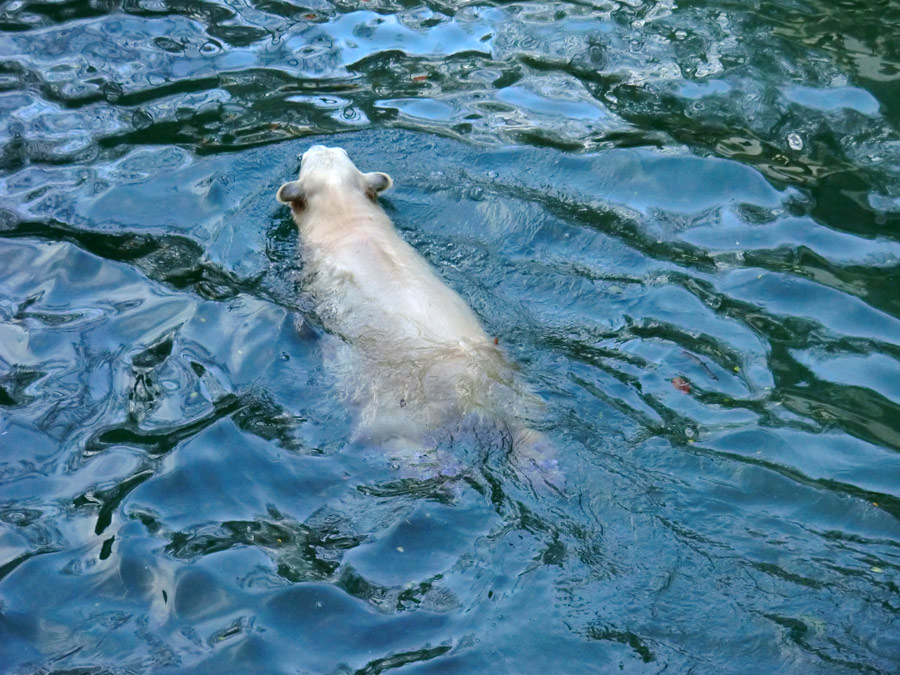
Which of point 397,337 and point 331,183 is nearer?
point 397,337

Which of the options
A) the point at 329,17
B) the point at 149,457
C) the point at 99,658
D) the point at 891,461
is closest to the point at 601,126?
the point at 329,17

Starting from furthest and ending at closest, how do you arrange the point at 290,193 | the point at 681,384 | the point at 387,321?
the point at 290,193 < the point at 387,321 < the point at 681,384

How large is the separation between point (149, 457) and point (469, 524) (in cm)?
220

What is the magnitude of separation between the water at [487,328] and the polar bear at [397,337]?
0.18 m

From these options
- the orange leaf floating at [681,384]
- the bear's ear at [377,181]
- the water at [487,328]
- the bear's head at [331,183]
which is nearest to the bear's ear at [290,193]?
the bear's head at [331,183]

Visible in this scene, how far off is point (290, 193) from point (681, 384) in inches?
156

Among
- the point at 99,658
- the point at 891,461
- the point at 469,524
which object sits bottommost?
the point at 99,658

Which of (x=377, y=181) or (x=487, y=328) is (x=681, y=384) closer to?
(x=487, y=328)

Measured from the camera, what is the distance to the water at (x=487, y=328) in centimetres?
529

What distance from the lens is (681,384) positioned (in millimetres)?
6785

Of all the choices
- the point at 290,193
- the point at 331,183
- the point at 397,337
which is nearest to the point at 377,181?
the point at 331,183

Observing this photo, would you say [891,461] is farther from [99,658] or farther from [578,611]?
[99,658]

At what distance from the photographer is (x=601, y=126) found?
9.97m

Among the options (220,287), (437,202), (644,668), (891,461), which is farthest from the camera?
(437,202)
